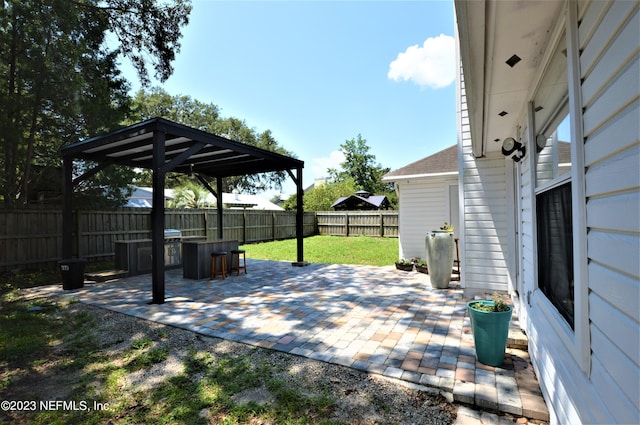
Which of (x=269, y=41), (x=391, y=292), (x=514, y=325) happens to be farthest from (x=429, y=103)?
(x=514, y=325)

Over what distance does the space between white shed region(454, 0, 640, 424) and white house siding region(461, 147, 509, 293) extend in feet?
5.48

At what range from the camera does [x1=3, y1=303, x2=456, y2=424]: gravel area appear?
2.18 meters

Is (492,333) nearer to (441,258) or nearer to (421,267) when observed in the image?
(441,258)

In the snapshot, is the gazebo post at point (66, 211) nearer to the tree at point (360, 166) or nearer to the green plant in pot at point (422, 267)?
the green plant in pot at point (422, 267)

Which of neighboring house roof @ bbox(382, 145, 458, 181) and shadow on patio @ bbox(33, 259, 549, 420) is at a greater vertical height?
neighboring house roof @ bbox(382, 145, 458, 181)

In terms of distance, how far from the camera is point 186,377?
2727mm

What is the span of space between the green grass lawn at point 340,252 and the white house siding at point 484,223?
4.01 meters

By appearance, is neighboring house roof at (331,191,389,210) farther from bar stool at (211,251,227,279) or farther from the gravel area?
the gravel area

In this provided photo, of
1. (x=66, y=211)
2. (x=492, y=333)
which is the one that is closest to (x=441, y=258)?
(x=492, y=333)

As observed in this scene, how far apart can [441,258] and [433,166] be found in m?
3.79

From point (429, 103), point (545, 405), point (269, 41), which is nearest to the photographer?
point (545, 405)

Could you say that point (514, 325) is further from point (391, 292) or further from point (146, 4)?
point (146, 4)

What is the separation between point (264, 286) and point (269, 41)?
762 cm

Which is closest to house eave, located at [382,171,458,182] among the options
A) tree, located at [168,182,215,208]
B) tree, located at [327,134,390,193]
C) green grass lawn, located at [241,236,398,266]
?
green grass lawn, located at [241,236,398,266]
